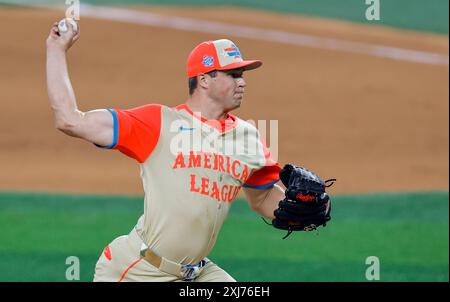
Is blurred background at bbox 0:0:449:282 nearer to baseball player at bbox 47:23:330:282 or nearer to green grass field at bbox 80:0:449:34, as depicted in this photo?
green grass field at bbox 80:0:449:34

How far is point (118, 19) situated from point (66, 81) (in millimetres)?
15649

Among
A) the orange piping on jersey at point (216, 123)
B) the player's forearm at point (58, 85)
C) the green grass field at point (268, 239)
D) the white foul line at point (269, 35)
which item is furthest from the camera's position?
the white foul line at point (269, 35)

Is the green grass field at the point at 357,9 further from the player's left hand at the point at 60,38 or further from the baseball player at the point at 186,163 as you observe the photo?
the player's left hand at the point at 60,38

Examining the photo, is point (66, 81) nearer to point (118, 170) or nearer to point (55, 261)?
point (55, 261)

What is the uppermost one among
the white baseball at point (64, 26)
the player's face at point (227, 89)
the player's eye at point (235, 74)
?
the white baseball at point (64, 26)

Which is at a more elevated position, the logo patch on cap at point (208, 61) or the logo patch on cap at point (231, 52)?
the logo patch on cap at point (231, 52)

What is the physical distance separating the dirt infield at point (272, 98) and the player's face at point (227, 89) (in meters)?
7.90

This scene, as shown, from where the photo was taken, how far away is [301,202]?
20.9ft

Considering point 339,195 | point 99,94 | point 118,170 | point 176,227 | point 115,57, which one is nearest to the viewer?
point 176,227

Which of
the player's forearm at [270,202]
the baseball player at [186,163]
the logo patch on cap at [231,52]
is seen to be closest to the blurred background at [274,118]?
the player's forearm at [270,202]

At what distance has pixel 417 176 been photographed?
15.5 metres

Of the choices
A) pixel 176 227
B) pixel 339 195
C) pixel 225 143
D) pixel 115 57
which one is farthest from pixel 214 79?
pixel 115 57

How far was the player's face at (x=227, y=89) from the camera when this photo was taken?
250 inches

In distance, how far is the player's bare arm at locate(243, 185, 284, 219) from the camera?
6723mm
